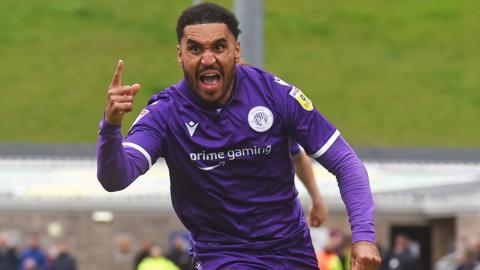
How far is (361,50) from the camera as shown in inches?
2399

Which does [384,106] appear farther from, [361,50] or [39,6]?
[39,6]

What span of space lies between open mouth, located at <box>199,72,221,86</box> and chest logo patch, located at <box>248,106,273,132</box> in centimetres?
25

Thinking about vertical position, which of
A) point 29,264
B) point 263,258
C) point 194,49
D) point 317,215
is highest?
point 194,49

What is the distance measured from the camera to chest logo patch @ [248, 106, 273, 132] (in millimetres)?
6668

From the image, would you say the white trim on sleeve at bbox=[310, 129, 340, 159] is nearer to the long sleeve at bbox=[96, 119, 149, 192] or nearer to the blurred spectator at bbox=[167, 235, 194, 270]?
the long sleeve at bbox=[96, 119, 149, 192]

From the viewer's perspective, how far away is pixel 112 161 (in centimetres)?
614

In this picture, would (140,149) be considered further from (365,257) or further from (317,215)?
(317,215)

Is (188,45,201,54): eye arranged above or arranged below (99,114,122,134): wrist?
above

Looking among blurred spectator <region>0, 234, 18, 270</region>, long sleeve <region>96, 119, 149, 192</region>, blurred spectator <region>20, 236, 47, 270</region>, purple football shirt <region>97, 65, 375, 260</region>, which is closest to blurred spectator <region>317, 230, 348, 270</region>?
blurred spectator <region>20, 236, 47, 270</region>

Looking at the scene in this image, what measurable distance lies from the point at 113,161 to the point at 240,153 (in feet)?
2.43

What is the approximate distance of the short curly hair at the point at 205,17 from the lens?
6.58 metres

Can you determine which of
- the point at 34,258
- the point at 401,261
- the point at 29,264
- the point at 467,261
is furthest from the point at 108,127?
the point at 34,258

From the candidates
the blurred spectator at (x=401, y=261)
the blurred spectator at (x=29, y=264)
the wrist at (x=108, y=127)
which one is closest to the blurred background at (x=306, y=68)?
the blurred spectator at (x=29, y=264)

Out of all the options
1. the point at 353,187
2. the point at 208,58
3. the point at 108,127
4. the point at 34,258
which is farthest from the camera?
the point at 34,258
